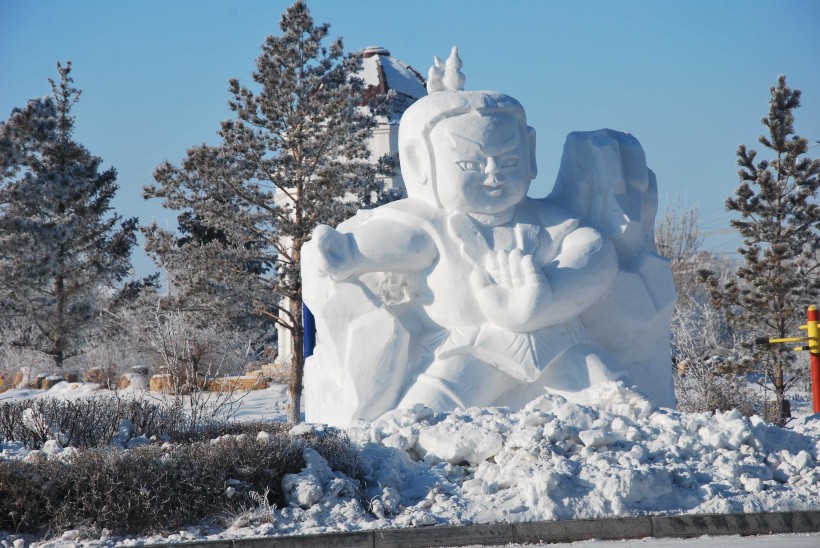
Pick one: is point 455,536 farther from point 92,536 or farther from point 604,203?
point 604,203

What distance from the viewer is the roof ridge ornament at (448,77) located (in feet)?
30.2

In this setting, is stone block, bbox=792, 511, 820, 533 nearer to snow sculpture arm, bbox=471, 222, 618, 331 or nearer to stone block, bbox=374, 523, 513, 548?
stone block, bbox=374, 523, 513, 548

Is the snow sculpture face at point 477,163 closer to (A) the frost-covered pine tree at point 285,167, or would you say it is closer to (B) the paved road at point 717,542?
(B) the paved road at point 717,542

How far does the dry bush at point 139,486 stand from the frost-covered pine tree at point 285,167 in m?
10.0

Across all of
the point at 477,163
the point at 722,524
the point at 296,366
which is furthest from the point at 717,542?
the point at 296,366

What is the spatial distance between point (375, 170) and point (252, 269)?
303 centimetres

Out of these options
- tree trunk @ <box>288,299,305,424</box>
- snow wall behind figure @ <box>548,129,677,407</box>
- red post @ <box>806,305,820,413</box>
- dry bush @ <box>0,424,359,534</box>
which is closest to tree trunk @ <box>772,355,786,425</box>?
red post @ <box>806,305,820,413</box>

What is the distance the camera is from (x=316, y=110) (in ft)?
54.8

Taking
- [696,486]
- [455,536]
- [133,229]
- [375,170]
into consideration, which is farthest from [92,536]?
[133,229]

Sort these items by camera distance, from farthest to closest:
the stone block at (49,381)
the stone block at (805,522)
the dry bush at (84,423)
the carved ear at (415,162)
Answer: the stone block at (49,381) → the carved ear at (415,162) → the dry bush at (84,423) → the stone block at (805,522)

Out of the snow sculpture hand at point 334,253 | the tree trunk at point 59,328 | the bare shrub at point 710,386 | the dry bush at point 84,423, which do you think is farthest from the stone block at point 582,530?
the tree trunk at point 59,328

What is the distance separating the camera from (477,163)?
8.77m

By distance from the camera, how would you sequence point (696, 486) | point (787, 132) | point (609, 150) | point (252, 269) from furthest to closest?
point (252, 269) < point (787, 132) < point (609, 150) < point (696, 486)

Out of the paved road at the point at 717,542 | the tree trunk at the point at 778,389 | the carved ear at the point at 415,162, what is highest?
the carved ear at the point at 415,162
